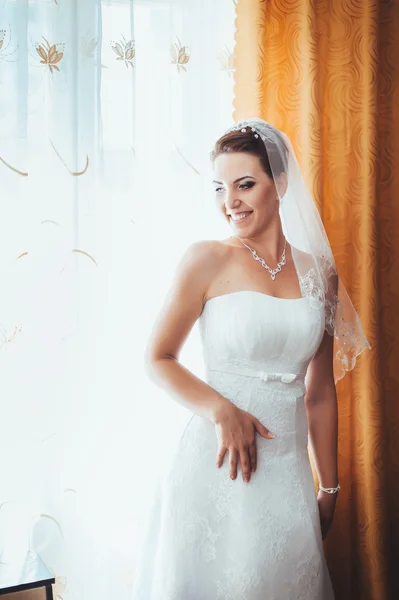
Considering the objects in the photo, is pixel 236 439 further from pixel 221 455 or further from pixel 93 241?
pixel 93 241

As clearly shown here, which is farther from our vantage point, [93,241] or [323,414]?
[93,241]

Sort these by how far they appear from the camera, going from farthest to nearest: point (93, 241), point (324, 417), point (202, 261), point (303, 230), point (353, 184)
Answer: point (353, 184) < point (93, 241) < point (324, 417) < point (303, 230) < point (202, 261)

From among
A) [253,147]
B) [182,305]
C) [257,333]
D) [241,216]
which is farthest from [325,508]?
[253,147]

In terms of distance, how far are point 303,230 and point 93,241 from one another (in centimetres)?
66

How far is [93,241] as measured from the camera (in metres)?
1.89

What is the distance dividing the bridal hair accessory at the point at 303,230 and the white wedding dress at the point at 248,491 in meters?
0.10

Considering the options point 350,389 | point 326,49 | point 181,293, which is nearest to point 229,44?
point 326,49

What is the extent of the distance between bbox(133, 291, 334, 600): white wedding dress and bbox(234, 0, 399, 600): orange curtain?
62 centimetres

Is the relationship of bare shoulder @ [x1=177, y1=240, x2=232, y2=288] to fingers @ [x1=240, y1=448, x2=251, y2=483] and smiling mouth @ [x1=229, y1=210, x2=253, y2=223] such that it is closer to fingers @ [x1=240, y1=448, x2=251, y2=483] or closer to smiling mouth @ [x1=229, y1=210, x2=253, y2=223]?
smiling mouth @ [x1=229, y1=210, x2=253, y2=223]

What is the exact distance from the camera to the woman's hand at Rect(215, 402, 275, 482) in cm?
146

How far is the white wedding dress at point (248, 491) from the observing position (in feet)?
4.71

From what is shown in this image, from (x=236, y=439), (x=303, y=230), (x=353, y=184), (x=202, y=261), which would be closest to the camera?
(x=236, y=439)

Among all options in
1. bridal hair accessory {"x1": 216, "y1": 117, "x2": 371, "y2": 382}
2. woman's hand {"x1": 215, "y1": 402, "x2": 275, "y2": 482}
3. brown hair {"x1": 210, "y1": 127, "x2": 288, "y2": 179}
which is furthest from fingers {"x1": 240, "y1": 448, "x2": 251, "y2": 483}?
brown hair {"x1": 210, "y1": 127, "x2": 288, "y2": 179}

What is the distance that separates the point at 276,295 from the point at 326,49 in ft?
3.51
